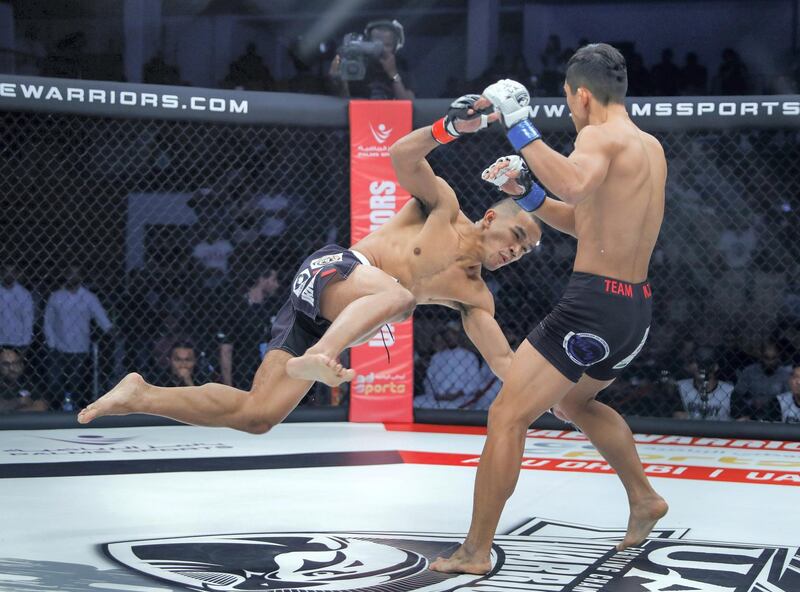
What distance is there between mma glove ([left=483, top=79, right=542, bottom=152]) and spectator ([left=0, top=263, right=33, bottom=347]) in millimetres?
3607

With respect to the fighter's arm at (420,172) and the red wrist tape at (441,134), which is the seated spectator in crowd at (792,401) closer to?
the fighter's arm at (420,172)

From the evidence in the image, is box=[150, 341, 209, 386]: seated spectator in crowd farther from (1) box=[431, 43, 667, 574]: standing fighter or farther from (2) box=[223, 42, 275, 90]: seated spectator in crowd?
(1) box=[431, 43, 667, 574]: standing fighter

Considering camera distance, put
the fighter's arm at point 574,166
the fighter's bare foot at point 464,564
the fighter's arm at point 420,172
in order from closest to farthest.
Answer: the fighter's arm at point 574,166
the fighter's bare foot at point 464,564
the fighter's arm at point 420,172

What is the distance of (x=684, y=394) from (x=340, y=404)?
175 cm

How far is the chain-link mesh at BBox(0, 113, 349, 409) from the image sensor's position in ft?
17.3

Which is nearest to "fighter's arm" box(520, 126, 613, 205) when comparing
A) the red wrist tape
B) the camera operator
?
the red wrist tape

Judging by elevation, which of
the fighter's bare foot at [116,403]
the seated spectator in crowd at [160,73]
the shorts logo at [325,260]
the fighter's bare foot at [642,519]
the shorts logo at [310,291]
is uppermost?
the seated spectator in crowd at [160,73]

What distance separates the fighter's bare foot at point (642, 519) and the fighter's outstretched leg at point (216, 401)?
0.95 m

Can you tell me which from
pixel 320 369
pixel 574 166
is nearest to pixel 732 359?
pixel 574 166

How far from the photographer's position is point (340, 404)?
5.25 m

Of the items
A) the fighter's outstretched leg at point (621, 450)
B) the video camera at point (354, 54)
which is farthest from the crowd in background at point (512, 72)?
the fighter's outstretched leg at point (621, 450)

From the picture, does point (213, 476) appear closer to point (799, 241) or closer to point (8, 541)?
point (8, 541)

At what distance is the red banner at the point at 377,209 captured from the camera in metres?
4.94

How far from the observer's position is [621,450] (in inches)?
104
